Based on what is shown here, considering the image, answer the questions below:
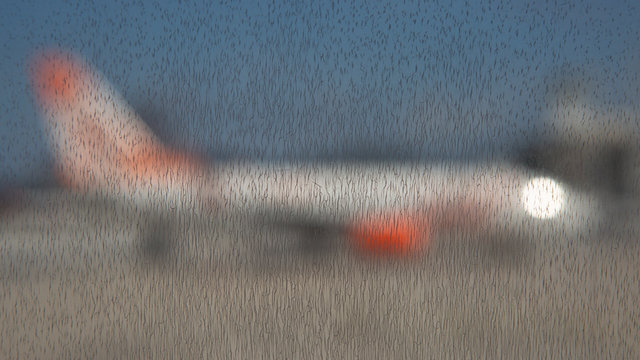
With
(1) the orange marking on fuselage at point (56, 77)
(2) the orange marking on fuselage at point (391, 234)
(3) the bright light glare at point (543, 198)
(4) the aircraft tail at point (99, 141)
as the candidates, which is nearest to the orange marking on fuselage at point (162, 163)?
(4) the aircraft tail at point (99, 141)

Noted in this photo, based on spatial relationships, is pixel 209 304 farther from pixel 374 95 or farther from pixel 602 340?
pixel 602 340

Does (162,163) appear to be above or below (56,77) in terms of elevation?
below

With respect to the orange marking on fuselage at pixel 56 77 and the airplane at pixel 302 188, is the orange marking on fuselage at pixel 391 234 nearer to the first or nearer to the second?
the airplane at pixel 302 188

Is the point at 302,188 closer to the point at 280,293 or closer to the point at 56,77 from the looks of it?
the point at 280,293

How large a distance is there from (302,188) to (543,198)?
0.35 meters

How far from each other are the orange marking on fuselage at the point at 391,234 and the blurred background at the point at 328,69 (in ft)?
0.31

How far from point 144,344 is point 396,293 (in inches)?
15.6

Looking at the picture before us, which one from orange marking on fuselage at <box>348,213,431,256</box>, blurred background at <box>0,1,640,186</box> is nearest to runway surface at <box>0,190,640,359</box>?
orange marking on fuselage at <box>348,213,431,256</box>

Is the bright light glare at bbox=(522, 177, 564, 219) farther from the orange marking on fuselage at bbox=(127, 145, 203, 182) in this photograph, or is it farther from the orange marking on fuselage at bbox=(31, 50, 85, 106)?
the orange marking on fuselage at bbox=(31, 50, 85, 106)

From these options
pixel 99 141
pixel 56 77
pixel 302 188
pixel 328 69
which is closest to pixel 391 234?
pixel 302 188

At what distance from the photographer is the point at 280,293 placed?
2.80 feet

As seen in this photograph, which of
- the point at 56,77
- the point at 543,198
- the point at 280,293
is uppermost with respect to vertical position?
the point at 56,77

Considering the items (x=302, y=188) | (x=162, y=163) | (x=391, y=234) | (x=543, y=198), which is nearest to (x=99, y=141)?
(x=162, y=163)

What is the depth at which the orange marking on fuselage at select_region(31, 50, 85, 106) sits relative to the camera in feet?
2.73
